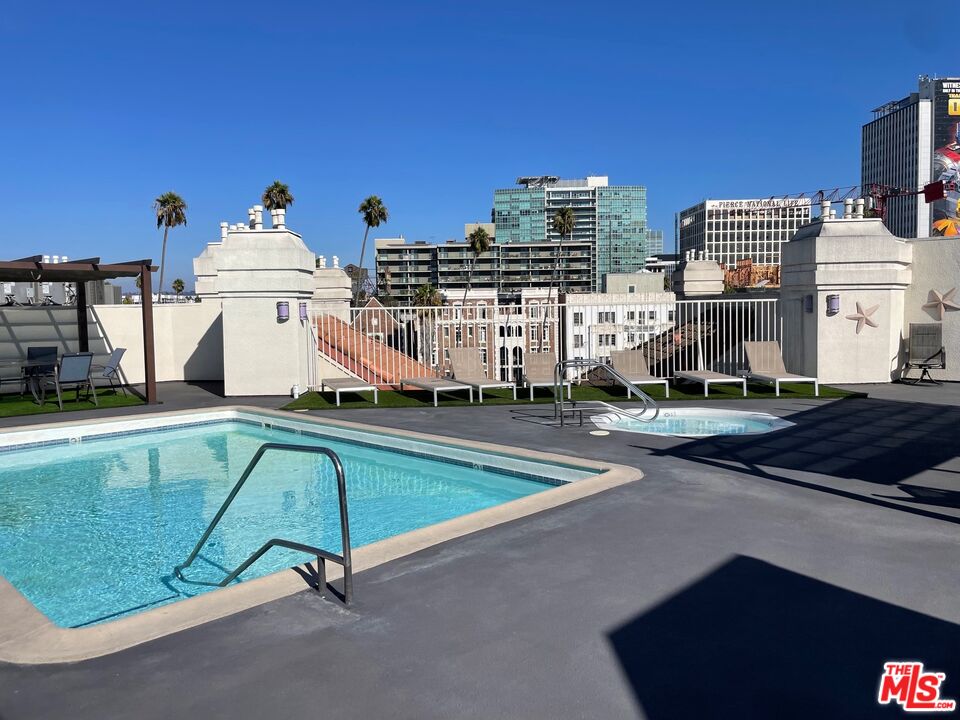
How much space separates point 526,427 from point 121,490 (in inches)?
204

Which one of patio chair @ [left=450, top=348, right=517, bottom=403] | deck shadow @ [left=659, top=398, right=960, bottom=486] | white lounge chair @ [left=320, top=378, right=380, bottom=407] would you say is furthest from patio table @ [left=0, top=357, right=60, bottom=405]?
deck shadow @ [left=659, top=398, right=960, bottom=486]

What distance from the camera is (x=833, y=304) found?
14.7 meters

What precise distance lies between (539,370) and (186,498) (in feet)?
24.2

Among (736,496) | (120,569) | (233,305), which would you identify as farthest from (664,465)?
(233,305)

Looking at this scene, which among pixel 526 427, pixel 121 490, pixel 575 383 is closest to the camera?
pixel 121 490

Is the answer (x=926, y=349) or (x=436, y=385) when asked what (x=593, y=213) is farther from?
(x=436, y=385)

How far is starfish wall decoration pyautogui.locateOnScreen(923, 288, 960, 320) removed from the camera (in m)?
14.9

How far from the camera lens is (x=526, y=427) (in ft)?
34.0

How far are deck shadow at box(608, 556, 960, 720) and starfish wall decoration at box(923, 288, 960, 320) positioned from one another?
13171mm

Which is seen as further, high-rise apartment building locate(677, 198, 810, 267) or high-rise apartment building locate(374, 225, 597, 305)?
high-rise apartment building locate(677, 198, 810, 267)

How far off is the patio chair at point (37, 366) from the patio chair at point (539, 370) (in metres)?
9.17

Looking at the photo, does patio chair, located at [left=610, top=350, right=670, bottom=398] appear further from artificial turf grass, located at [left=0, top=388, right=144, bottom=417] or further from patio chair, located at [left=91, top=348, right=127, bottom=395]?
patio chair, located at [left=91, top=348, right=127, bottom=395]

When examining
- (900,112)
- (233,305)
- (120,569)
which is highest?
(900,112)

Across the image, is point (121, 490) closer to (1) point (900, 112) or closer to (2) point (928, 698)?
(2) point (928, 698)
